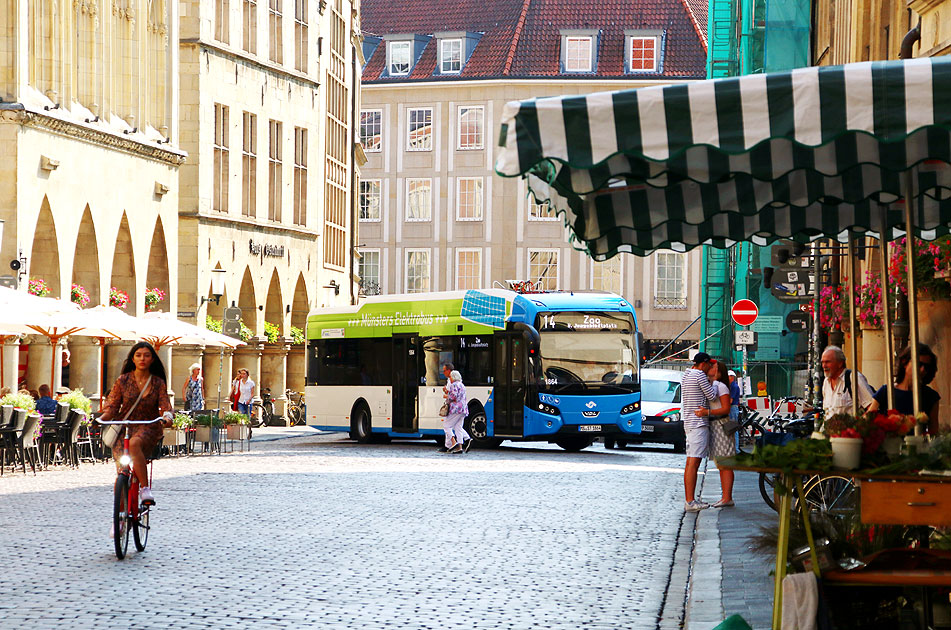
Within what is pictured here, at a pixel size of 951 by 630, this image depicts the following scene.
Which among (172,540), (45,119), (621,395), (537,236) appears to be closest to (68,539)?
(172,540)

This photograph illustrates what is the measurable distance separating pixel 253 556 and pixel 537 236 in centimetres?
6144

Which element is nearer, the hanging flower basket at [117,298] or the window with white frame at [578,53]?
the hanging flower basket at [117,298]

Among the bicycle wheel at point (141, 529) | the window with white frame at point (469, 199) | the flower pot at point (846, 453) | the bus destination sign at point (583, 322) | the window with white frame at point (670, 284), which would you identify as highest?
the window with white frame at point (469, 199)

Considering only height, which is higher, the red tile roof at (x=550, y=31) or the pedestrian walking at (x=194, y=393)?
the red tile roof at (x=550, y=31)

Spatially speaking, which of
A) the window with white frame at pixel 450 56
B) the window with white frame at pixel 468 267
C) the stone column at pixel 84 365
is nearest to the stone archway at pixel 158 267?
the stone column at pixel 84 365

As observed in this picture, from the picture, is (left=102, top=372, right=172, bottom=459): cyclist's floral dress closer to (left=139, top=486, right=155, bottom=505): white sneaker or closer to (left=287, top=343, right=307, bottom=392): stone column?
(left=139, top=486, right=155, bottom=505): white sneaker

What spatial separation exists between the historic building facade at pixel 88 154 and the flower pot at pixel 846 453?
27.4m

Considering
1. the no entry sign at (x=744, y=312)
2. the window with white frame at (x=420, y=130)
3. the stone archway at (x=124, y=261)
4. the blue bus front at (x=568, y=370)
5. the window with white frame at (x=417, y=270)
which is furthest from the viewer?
the window with white frame at (x=417, y=270)

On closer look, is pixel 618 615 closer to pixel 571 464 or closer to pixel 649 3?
pixel 571 464

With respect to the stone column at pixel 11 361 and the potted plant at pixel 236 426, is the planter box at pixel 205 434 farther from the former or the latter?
the stone column at pixel 11 361

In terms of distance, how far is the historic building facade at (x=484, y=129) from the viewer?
A: 7169cm

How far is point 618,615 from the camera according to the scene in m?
9.62

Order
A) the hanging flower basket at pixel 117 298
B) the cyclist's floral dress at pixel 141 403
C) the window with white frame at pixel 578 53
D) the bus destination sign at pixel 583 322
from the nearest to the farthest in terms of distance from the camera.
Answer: the cyclist's floral dress at pixel 141 403 < the bus destination sign at pixel 583 322 < the hanging flower basket at pixel 117 298 < the window with white frame at pixel 578 53

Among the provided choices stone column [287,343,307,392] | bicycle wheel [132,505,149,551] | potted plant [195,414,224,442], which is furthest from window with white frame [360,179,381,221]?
bicycle wheel [132,505,149,551]
